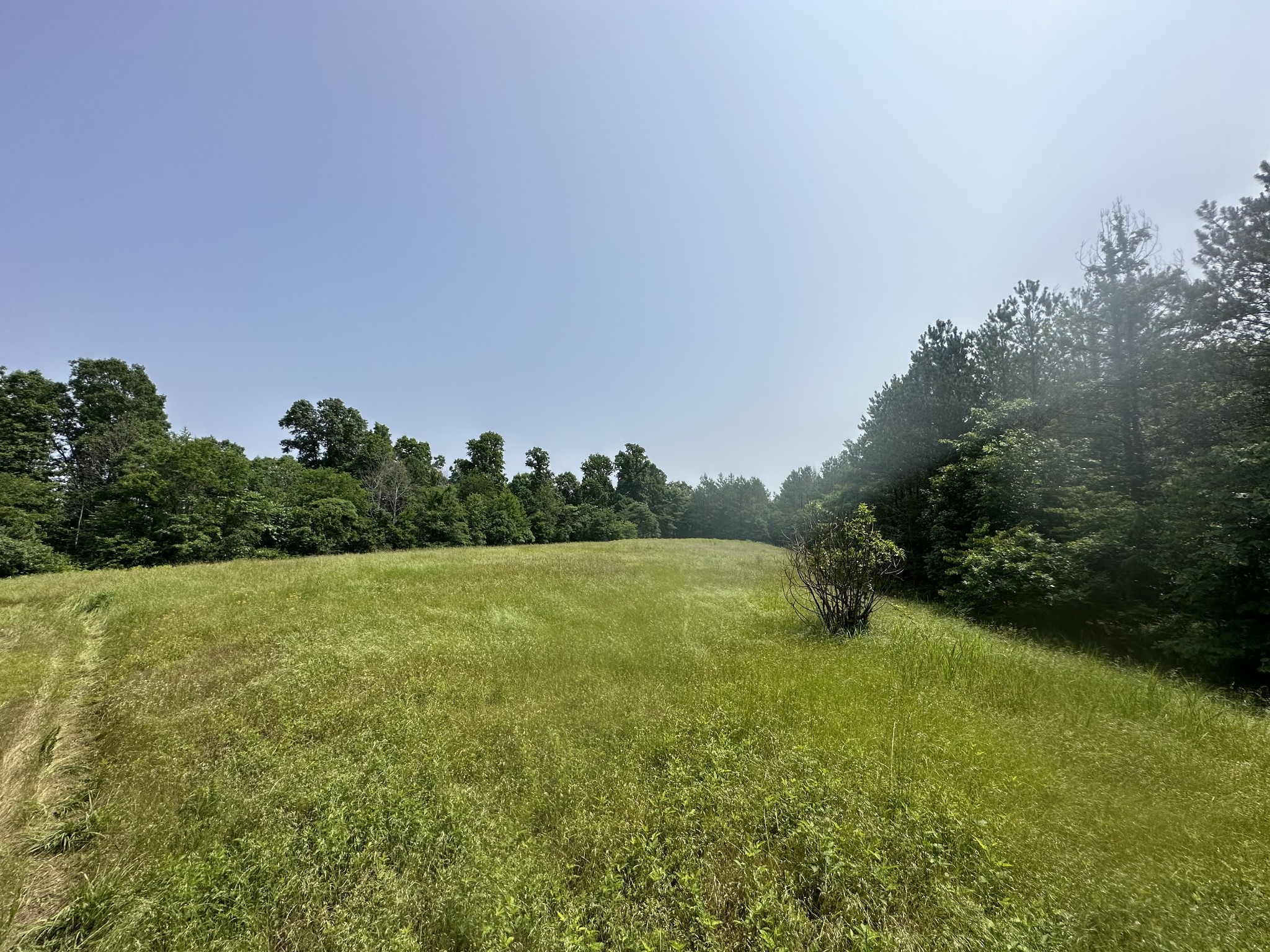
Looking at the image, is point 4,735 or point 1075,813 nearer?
point 1075,813

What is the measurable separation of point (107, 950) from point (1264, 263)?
2282 centimetres

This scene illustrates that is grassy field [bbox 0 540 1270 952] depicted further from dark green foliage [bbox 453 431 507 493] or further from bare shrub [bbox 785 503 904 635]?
dark green foliage [bbox 453 431 507 493]

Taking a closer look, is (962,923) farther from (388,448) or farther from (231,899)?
(388,448)

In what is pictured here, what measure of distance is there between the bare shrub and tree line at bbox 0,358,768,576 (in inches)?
1380

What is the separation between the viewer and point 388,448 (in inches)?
2044

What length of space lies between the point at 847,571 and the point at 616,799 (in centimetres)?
817

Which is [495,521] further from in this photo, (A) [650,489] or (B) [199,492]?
(A) [650,489]

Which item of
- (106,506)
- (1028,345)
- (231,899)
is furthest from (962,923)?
(106,506)

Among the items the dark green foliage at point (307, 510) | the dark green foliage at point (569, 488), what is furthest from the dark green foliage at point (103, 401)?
the dark green foliage at point (569, 488)

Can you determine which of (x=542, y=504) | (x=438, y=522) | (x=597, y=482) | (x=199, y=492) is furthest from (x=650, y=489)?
(x=199, y=492)

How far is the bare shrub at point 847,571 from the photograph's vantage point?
10.1 meters

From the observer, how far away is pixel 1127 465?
43.4 feet

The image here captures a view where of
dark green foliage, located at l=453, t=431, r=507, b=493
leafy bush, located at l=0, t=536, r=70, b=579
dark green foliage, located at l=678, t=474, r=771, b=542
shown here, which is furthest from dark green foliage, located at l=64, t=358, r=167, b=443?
dark green foliage, located at l=678, t=474, r=771, b=542

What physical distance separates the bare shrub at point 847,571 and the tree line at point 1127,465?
19.3ft
